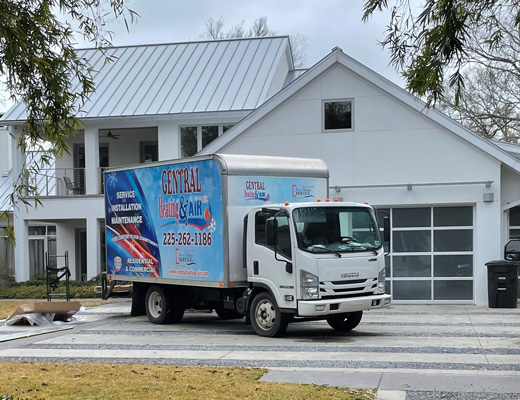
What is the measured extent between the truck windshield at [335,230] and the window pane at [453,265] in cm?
641

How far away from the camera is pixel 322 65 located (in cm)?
2061

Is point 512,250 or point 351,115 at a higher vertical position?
point 351,115

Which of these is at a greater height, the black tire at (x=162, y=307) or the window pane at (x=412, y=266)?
the window pane at (x=412, y=266)

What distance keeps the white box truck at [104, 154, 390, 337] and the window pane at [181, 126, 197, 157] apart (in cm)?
1015

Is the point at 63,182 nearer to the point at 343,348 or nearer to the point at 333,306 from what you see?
the point at 333,306

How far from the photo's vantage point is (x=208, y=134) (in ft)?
89.3

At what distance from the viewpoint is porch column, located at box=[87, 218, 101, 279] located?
27078mm

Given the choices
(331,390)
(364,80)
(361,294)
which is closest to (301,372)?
(331,390)

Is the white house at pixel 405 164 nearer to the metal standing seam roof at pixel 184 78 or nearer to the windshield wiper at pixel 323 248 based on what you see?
the metal standing seam roof at pixel 184 78

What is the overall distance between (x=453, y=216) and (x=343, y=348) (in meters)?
8.61

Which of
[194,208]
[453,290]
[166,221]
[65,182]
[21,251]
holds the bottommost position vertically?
[453,290]

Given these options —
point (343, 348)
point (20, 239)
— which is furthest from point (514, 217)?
point (20, 239)

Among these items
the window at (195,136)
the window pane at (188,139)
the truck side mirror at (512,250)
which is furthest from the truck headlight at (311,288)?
the window pane at (188,139)

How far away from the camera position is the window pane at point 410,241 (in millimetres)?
20047
